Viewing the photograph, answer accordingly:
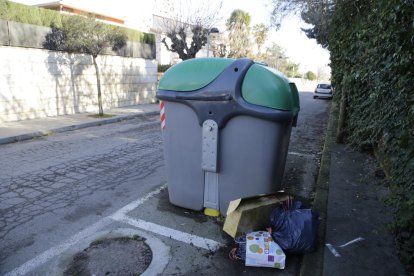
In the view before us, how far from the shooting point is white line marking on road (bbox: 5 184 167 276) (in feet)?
9.33

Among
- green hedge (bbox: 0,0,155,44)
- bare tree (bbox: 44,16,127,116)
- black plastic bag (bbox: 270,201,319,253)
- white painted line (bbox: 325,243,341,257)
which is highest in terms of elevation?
green hedge (bbox: 0,0,155,44)

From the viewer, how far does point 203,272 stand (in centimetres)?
281

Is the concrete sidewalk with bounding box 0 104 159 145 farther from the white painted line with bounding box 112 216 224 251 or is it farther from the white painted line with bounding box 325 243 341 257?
the white painted line with bounding box 325 243 341 257

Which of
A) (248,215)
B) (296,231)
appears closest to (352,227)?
(296,231)

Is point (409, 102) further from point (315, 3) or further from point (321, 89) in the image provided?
point (321, 89)

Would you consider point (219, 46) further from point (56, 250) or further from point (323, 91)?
point (56, 250)

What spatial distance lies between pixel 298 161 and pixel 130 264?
4430 mm

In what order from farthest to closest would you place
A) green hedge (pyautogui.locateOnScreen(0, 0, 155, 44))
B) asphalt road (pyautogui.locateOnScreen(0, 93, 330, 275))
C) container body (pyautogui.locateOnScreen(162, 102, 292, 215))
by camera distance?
green hedge (pyautogui.locateOnScreen(0, 0, 155, 44))
container body (pyautogui.locateOnScreen(162, 102, 292, 215))
asphalt road (pyautogui.locateOnScreen(0, 93, 330, 275))

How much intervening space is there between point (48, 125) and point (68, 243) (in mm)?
7336

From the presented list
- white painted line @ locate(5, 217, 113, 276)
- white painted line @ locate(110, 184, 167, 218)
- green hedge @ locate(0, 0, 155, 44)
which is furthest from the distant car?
white painted line @ locate(5, 217, 113, 276)

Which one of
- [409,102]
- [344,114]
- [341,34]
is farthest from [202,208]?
[341,34]

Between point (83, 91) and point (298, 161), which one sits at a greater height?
point (83, 91)

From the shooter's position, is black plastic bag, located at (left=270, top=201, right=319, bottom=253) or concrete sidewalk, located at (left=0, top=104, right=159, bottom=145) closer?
black plastic bag, located at (left=270, top=201, right=319, bottom=253)

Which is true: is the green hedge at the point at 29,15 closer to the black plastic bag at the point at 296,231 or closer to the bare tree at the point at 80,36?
the bare tree at the point at 80,36
